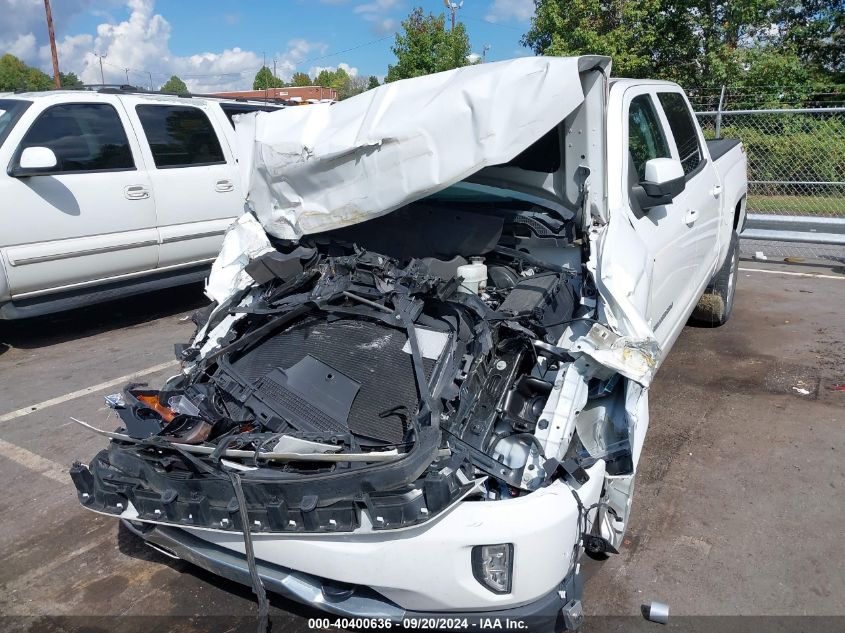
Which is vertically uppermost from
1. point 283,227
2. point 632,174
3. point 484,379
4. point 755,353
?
point 632,174

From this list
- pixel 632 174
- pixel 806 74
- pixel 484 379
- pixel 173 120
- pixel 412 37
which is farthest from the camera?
pixel 412 37

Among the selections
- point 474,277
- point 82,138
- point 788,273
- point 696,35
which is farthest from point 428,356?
point 696,35

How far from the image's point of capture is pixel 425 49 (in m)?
22.8

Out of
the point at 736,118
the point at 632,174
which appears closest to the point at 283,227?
the point at 632,174

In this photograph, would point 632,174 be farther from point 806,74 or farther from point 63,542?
point 806,74

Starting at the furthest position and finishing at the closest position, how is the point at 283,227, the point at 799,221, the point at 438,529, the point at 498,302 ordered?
the point at 799,221, the point at 283,227, the point at 498,302, the point at 438,529

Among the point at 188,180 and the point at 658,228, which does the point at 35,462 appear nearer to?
the point at 188,180

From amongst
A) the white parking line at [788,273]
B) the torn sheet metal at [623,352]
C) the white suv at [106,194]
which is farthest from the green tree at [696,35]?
the torn sheet metal at [623,352]

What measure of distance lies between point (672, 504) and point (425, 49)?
2188 cm

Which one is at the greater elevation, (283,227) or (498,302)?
(283,227)

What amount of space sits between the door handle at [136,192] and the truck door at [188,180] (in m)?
0.13

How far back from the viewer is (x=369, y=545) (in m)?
2.23

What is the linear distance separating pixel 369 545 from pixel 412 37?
2298 cm

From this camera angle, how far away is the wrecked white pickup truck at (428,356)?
7.32 ft
